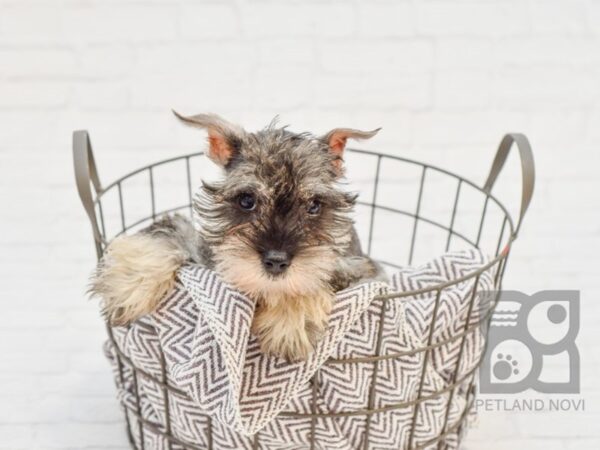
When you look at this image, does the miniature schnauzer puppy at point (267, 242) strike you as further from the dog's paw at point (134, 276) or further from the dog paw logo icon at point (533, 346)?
the dog paw logo icon at point (533, 346)

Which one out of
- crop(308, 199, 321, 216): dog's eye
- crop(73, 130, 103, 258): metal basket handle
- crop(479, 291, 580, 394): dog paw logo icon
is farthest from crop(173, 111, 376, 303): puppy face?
crop(479, 291, 580, 394): dog paw logo icon

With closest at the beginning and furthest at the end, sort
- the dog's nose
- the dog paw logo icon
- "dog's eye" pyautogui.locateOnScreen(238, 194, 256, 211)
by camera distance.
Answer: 1. the dog's nose
2. "dog's eye" pyautogui.locateOnScreen(238, 194, 256, 211)
3. the dog paw logo icon

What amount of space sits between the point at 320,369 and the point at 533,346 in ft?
2.40

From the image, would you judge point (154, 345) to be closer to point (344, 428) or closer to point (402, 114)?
point (344, 428)

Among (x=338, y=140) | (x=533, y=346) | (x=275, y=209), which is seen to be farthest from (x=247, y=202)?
(x=533, y=346)

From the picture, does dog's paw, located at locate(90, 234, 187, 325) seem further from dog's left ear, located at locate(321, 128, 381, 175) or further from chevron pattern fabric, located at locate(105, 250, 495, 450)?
dog's left ear, located at locate(321, 128, 381, 175)

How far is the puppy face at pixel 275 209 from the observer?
107 centimetres

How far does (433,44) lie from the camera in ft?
6.02

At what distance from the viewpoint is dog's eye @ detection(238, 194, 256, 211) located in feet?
3.76

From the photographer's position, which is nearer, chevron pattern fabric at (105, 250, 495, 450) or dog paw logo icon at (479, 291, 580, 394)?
chevron pattern fabric at (105, 250, 495, 450)

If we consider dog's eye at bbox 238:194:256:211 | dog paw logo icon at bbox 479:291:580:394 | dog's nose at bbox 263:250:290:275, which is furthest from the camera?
dog paw logo icon at bbox 479:291:580:394

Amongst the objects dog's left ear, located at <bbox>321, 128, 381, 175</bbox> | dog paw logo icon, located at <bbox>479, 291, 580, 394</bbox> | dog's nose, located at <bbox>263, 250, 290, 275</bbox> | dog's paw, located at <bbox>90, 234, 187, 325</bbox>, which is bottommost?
dog paw logo icon, located at <bbox>479, 291, 580, 394</bbox>

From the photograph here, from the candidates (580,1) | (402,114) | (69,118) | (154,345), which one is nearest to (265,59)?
(402,114)

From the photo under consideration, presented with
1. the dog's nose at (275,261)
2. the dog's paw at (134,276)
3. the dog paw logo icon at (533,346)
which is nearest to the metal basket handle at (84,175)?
the dog's paw at (134,276)
